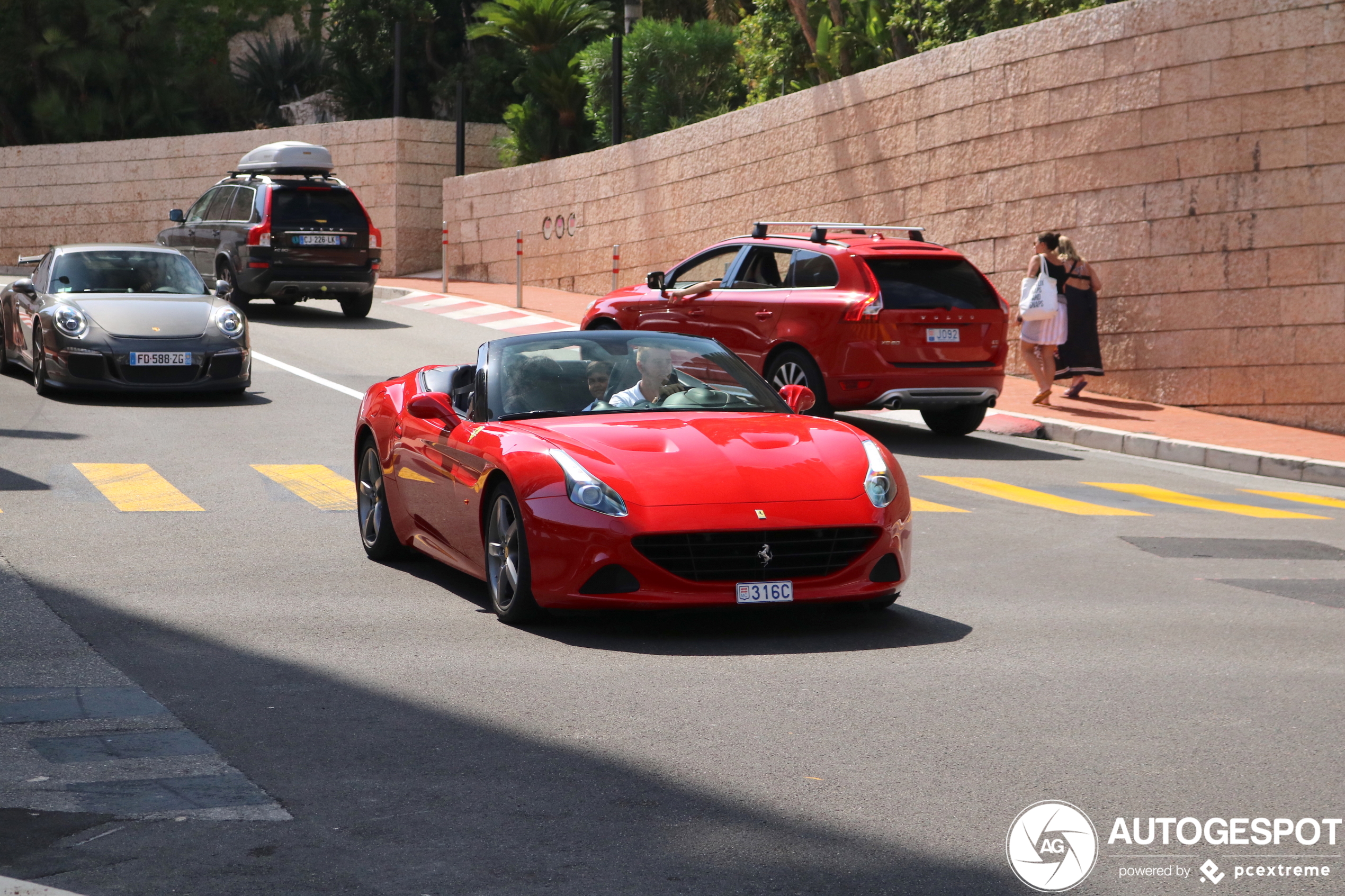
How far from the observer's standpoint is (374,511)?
953 centimetres

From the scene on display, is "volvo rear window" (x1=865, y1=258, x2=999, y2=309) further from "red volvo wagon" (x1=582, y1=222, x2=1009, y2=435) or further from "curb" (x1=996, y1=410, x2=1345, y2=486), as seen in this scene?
"curb" (x1=996, y1=410, x2=1345, y2=486)

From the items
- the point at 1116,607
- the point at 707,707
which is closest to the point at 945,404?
the point at 1116,607

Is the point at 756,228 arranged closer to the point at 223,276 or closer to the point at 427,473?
the point at 427,473

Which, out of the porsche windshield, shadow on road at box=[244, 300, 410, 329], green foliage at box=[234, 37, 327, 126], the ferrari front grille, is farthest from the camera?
green foliage at box=[234, 37, 327, 126]

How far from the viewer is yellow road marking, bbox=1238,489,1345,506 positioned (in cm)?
1358

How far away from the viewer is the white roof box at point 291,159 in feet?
91.4

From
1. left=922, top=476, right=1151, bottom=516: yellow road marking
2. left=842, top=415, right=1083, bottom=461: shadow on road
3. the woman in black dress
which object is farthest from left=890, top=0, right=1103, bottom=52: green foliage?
left=922, top=476, right=1151, bottom=516: yellow road marking

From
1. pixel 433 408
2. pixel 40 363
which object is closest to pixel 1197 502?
pixel 433 408

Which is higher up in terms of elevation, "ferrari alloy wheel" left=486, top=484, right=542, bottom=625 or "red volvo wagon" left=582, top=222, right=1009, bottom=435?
"red volvo wagon" left=582, top=222, right=1009, bottom=435

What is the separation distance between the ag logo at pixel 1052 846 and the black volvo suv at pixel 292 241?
20.5m

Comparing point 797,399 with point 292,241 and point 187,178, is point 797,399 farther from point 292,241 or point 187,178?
point 187,178

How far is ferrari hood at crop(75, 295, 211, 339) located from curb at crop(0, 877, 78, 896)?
12704 mm

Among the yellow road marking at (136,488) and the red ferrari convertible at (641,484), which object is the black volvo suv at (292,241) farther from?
the red ferrari convertible at (641,484)

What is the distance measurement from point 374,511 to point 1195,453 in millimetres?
8973
